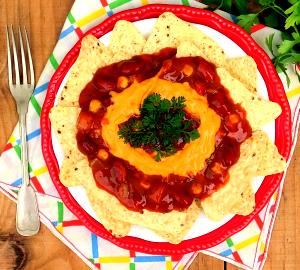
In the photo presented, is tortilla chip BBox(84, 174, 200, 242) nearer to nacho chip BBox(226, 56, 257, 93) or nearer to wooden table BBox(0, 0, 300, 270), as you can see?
wooden table BBox(0, 0, 300, 270)

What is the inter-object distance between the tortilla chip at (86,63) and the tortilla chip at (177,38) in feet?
0.58

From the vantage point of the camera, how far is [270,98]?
232cm

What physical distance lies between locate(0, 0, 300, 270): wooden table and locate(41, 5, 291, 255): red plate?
19cm

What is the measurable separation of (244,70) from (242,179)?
43cm

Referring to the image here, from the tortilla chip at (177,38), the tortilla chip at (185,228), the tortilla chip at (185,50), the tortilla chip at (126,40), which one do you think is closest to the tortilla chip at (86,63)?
the tortilla chip at (126,40)

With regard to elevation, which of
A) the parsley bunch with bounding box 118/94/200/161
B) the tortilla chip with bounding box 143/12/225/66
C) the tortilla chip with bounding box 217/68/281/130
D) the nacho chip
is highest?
the tortilla chip with bounding box 143/12/225/66

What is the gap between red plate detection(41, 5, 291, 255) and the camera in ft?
7.58

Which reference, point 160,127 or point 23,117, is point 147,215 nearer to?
point 160,127

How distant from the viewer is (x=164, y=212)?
2230 mm

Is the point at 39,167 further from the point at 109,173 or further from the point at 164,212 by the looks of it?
the point at 164,212

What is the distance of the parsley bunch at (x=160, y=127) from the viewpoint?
6.82 ft

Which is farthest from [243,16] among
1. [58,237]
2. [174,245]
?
[58,237]

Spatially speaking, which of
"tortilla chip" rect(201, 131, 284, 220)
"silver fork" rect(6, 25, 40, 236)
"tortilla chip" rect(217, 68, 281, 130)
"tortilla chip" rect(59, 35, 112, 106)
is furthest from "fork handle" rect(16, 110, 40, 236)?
"tortilla chip" rect(217, 68, 281, 130)

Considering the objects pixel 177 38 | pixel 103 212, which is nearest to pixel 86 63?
pixel 177 38
